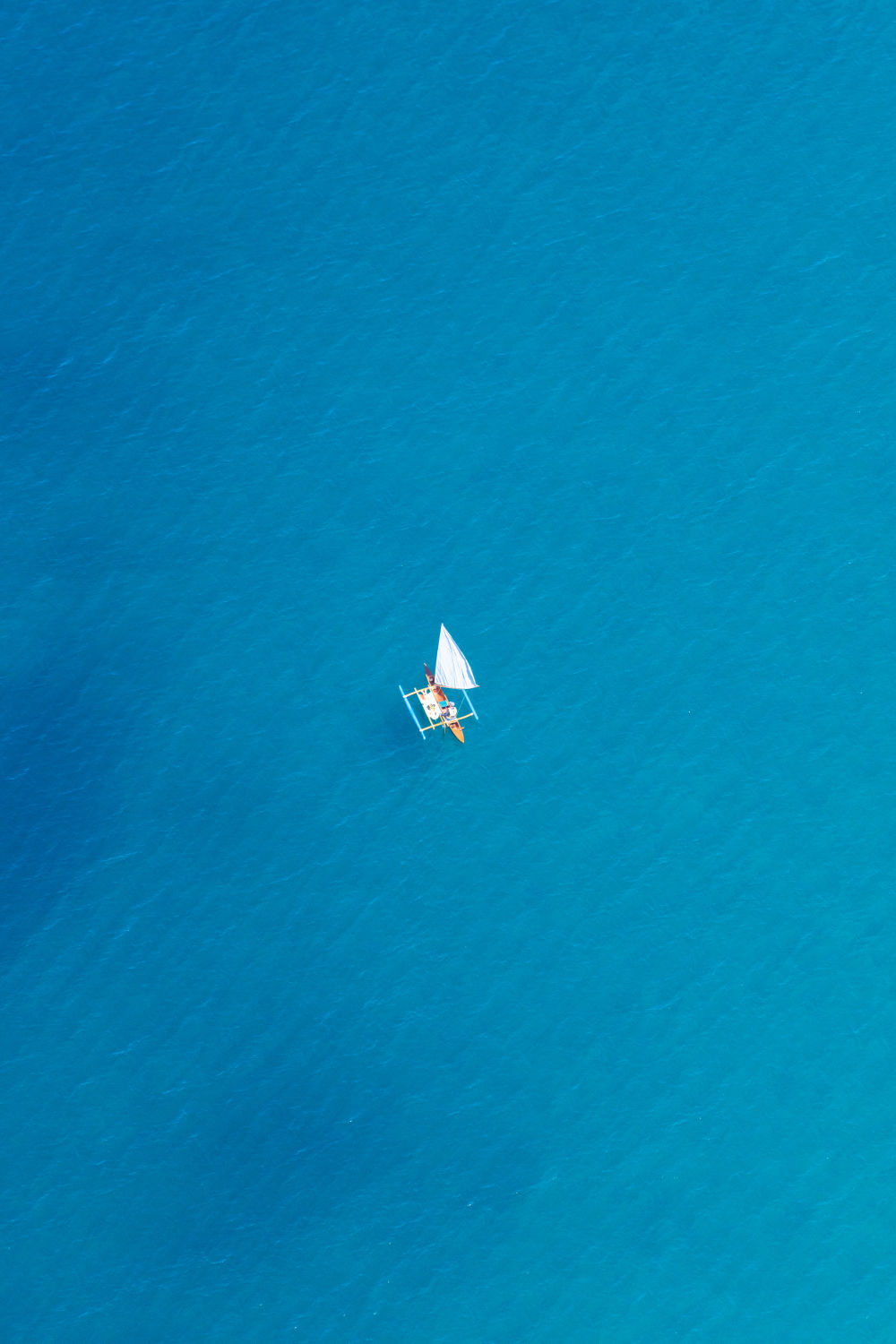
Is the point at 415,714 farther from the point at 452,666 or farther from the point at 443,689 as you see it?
the point at 452,666

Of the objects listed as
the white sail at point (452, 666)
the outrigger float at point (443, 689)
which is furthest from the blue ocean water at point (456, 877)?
the white sail at point (452, 666)

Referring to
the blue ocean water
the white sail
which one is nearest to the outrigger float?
the white sail

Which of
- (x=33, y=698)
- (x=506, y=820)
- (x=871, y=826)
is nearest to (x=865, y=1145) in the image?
(x=871, y=826)

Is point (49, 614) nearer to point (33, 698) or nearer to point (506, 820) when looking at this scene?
point (33, 698)

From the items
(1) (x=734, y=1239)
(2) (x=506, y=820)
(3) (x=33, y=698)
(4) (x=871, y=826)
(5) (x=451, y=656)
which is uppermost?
(3) (x=33, y=698)

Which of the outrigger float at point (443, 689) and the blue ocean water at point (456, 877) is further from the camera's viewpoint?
the outrigger float at point (443, 689)

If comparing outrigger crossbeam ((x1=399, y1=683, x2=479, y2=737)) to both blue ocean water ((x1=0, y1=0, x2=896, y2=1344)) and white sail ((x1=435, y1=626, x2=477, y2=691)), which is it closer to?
blue ocean water ((x1=0, y1=0, x2=896, y2=1344))

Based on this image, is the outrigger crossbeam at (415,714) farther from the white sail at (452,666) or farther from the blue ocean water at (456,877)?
the white sail at (452,666)
